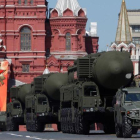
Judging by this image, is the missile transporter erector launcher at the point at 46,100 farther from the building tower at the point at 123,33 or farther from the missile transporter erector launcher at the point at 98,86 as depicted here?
the building tower at the point at 123,33

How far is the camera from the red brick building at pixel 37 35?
119 metres

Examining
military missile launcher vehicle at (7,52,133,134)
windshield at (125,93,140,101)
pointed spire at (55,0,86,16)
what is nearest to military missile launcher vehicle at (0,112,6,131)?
military missile launcher vehicle at (7,52,133,134)

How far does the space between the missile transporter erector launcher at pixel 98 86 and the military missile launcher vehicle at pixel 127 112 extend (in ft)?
13.2

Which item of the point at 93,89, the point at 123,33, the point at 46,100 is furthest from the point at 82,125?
the point at 123,33

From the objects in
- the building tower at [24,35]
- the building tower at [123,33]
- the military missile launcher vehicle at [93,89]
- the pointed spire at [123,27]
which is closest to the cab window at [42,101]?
the military missile launcher vehicle at [93,89]

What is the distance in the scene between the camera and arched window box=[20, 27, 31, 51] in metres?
120

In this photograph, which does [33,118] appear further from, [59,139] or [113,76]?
[59,139]

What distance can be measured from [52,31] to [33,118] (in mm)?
68493

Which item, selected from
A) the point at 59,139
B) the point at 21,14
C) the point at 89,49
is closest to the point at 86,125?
the point at 59,139

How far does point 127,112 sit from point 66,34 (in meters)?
88.6

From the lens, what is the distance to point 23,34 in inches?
4742

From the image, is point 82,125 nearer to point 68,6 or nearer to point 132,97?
point 132,97

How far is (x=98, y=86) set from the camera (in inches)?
1619

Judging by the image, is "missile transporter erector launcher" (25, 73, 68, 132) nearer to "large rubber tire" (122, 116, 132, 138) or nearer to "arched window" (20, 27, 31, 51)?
"large rubber tire" (122, 116, 132, 138)
